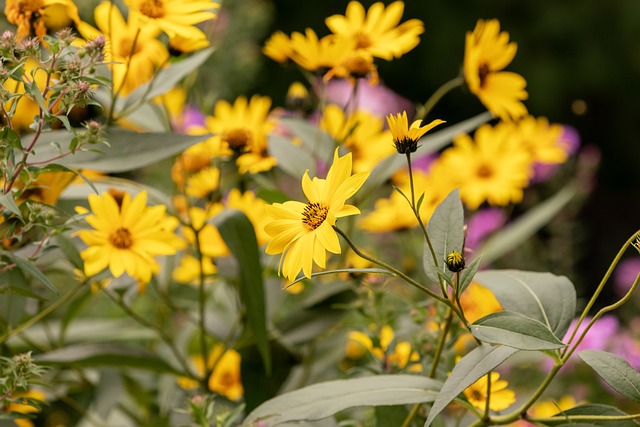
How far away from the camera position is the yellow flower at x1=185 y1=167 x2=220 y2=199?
29.5 inches

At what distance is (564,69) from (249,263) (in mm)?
2694

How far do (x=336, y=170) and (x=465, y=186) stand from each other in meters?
0.50

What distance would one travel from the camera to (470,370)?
430 mm

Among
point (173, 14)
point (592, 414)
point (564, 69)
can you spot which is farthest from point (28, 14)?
point (564, 69)

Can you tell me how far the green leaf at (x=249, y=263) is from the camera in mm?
594

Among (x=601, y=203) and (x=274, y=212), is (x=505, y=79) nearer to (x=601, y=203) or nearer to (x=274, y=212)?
(x=274, y=212)

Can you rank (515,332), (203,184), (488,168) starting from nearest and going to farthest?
(515,332) < (203,184) < (488,168)

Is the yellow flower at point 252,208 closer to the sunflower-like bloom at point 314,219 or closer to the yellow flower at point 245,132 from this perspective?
the yellow flower at point 245,132

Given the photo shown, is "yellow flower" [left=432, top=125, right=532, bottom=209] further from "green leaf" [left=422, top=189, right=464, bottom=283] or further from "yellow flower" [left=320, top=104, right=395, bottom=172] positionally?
"green leaf" [left=422, top=189, right=464, bottom=283]

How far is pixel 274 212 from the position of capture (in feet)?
1.48

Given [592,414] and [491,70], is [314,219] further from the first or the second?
[491,70]

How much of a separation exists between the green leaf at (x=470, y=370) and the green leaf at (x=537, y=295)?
5 cm

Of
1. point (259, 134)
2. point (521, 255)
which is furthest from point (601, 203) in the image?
point (259, 134)

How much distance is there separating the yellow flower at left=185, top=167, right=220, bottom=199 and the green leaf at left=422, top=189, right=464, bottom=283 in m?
0.31
